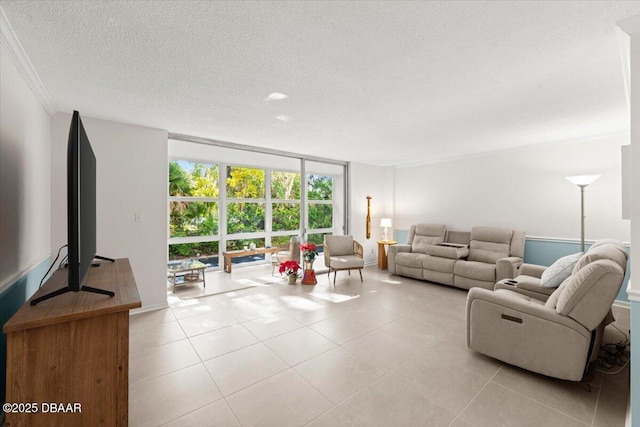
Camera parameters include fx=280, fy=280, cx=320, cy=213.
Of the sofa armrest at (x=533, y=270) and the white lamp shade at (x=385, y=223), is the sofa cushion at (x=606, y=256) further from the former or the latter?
the white lamp shade at (x=385, y=223)

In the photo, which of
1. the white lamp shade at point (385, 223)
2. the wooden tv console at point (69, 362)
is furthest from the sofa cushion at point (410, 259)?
the wooden tv console at point (69, 362)

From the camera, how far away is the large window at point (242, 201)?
575 cm

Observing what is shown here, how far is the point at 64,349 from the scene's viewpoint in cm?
120

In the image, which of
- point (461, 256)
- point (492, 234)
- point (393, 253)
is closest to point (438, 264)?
point (461, 256)

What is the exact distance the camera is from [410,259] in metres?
5.20

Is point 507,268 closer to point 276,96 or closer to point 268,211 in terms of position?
point 276,96

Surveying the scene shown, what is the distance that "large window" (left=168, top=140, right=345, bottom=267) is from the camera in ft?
18.9

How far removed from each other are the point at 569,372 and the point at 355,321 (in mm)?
1889

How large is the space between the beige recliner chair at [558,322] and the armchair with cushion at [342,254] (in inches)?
108

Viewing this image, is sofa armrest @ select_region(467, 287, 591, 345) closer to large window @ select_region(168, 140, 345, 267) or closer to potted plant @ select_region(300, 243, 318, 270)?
potted plant @ select_region(300, 243, 318, 270)

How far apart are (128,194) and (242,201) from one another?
3.11m

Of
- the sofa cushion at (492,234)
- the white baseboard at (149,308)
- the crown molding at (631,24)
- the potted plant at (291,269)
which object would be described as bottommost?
the white baseboard at (149,308)

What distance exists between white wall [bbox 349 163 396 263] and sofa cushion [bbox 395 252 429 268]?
47.3 inches

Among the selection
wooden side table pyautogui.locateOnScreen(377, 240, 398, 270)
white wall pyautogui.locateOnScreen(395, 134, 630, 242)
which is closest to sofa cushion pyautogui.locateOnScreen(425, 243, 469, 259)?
white wall pyautogui.locateOnScreen(395, 134, 630, 242)
